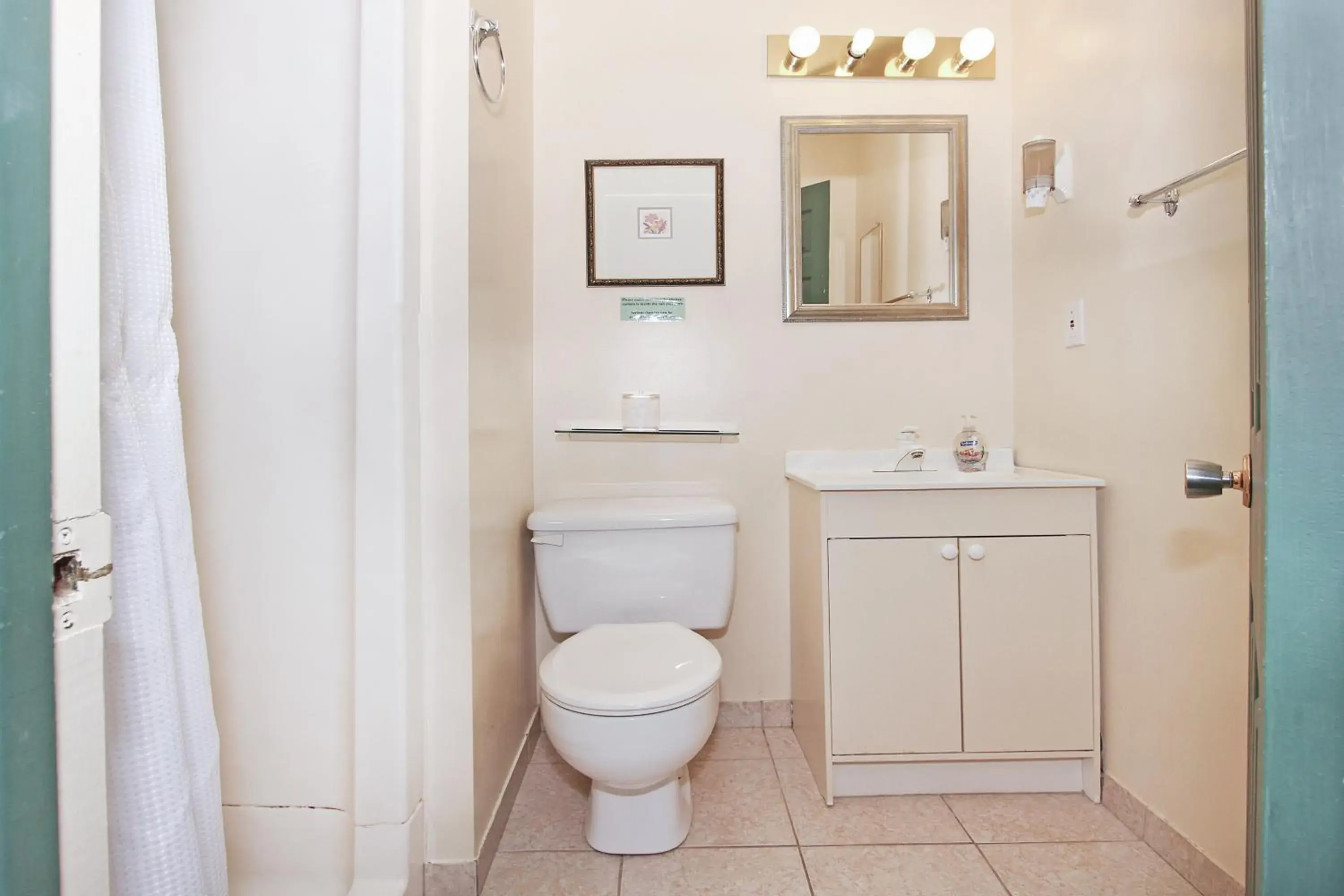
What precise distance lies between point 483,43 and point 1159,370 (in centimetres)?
157

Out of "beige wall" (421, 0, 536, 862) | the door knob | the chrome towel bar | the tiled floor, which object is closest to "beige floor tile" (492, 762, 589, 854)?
the tiled floor

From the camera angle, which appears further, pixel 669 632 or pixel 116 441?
pixel 669 632

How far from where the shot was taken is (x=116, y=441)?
61 cm

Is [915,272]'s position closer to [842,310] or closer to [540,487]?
[842,310]

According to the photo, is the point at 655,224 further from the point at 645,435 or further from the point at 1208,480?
the point at 1208,480

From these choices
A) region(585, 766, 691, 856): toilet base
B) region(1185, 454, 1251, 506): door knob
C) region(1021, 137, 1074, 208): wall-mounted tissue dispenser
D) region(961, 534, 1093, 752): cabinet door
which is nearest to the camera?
region(1185, 454, 1251, 506): door knob

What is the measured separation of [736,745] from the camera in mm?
1780

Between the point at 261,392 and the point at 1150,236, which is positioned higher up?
the point at 1150,236

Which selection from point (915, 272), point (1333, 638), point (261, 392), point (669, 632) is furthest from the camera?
point (915, 272)

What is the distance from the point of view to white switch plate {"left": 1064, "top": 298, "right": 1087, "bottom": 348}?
153cm

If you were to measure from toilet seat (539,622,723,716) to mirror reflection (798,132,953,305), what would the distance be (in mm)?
1081

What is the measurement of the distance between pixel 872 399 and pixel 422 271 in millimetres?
1307

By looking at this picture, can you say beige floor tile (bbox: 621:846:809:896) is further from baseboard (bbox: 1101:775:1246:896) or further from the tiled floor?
baseboard (bbox: 1101:775:1246:896)

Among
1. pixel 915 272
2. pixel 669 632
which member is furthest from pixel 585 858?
pixel 915 272
